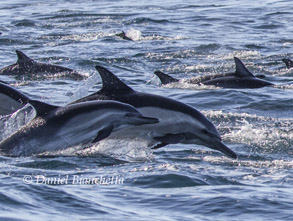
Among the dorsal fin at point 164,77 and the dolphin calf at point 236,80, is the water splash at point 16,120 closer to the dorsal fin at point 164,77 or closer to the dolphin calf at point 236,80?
the dorsal fin at point 164,77

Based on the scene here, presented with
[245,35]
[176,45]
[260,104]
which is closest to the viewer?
[260,104]

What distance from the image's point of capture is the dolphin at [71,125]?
361 inches

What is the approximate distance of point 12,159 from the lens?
9203 millimetres

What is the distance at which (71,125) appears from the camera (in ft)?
30.2

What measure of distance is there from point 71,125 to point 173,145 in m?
2.17

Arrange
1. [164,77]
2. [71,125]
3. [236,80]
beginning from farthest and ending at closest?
[164,77], [236,80], [71,125]

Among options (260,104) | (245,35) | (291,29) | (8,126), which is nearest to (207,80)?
(260,104)

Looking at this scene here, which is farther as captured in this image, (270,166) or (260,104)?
(260,104)

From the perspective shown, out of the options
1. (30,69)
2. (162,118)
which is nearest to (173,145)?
(162,118)

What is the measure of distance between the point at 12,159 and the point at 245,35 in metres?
19.4

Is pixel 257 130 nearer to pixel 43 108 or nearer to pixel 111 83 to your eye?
pixel 111 83

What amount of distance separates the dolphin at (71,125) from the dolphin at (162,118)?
1.14ft

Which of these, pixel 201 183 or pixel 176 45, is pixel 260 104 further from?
pixel 176 45

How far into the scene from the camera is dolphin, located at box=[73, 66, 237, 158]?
379 inches
